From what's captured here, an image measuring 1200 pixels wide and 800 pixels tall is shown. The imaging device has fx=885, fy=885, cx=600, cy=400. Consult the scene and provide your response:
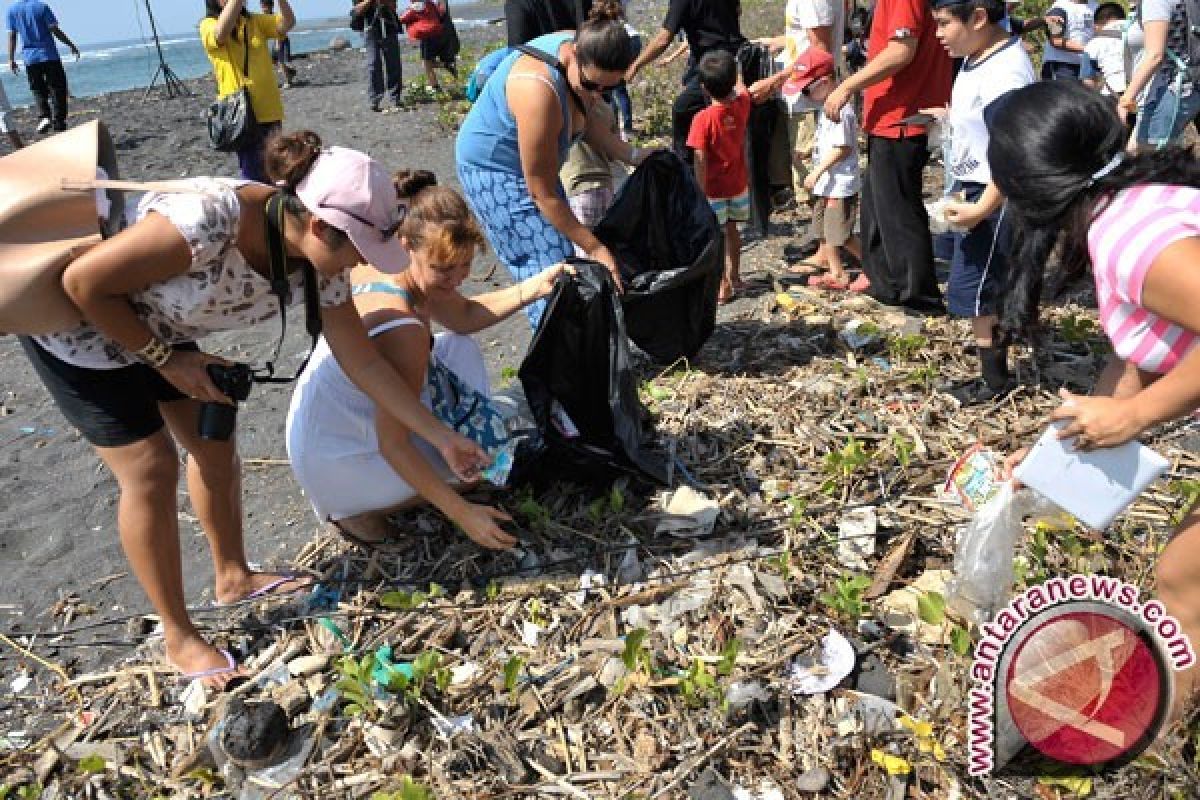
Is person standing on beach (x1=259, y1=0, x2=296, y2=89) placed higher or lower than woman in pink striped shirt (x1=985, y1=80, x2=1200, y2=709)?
lower

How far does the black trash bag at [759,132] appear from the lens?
5871mm

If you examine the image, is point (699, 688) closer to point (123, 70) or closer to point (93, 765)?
point (93, 765)

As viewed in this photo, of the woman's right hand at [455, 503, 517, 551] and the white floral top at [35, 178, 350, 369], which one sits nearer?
the white floral top at [35, 178, 350, 369]

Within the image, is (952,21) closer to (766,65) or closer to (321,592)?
(766,65)

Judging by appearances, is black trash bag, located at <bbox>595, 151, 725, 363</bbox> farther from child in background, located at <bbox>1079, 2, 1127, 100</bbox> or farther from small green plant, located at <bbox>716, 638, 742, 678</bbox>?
child in background, located at <bbox>1079, 2, 1127, 100</bbox>

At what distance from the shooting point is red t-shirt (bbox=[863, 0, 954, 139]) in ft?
13.4

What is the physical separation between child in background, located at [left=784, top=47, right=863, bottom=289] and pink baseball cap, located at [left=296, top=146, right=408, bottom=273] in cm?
320

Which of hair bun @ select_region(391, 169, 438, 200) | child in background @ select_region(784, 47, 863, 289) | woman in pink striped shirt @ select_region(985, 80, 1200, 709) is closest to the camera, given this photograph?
woman in pink striped shirt @ select_region(985, 80, 1200, 709)

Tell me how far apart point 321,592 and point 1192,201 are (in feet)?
8.93

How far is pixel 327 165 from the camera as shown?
230 cm

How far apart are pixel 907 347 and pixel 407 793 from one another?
117 inches

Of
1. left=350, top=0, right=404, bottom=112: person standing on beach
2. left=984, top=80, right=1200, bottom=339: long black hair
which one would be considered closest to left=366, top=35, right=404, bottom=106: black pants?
left=350, top=0, right=404, bottom=112: person standing on beach

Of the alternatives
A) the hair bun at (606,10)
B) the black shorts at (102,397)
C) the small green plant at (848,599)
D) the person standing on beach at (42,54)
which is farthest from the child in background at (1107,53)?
the person standing on beach at (42,54)

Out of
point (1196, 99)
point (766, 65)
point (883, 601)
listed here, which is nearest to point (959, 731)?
point (883, 601)
